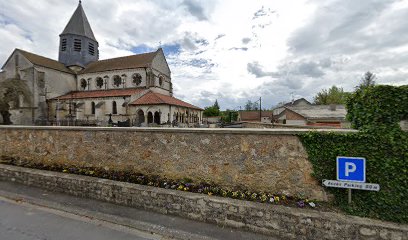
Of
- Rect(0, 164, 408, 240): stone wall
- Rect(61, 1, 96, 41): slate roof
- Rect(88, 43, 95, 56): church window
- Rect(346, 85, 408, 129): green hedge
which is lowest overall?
Rect(0, 164, 408, 240): stone wall

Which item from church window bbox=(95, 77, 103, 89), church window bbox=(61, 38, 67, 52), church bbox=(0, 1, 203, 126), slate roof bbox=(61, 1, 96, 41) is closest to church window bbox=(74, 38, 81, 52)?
church bbox=(0, 1, 203, 126)

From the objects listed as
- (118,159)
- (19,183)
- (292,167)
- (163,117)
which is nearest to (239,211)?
(292,167)

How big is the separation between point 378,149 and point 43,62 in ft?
153

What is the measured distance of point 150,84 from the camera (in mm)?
32562

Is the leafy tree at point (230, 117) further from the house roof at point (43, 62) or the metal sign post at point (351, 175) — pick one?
the metal sign post at point (351, 175)

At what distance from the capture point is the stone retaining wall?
15.1ft

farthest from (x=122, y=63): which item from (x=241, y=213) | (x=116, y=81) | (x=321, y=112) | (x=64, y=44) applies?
(x=321, y=112)

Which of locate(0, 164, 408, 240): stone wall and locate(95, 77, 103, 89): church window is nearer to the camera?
locate(0, 164, 408, 240): stone wall

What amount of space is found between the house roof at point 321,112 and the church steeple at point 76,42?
145ft

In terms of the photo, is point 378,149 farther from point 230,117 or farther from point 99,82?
point 230,117

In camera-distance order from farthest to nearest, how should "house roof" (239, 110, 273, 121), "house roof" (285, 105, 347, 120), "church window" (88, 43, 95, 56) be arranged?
"house roof" (239, 110, 273, 121) → "church window" (88, 43, 95, 56) → "house roof" (285, 105, 347, 120)

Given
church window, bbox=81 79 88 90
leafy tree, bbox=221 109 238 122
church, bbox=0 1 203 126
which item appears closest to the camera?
church, bbox=0 1 203 126

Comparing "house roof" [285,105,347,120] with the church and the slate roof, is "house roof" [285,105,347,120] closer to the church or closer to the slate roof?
the church

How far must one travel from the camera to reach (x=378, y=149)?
3871 millimetres
